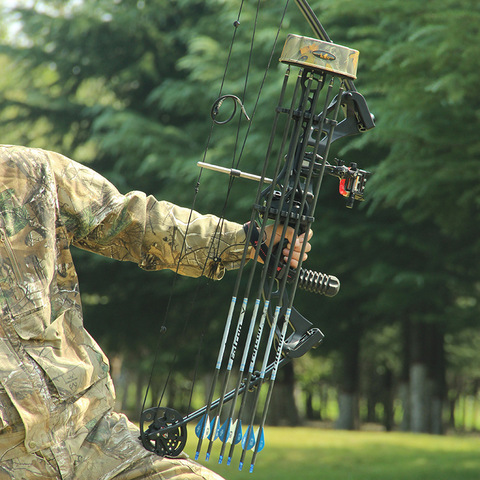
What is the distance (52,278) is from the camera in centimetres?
240

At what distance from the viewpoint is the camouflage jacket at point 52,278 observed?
2256 mm

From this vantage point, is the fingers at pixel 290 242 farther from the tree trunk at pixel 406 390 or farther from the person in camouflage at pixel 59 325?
the tree trunk at pixel 406 390

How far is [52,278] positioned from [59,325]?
0.52 feet

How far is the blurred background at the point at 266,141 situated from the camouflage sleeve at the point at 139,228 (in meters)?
3.70

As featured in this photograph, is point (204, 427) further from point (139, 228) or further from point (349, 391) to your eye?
point (349, 391)

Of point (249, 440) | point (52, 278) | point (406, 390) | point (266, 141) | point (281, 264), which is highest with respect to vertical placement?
point (266, 141)

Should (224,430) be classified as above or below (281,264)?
below

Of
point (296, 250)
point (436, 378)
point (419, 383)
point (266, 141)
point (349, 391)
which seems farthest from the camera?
point (349, 391)

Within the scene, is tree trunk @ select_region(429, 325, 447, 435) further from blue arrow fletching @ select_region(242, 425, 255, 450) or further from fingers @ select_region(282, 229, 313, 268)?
blue arrow fletching @ select_region(242, 425, 255, 450)

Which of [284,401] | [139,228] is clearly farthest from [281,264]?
[284,401]

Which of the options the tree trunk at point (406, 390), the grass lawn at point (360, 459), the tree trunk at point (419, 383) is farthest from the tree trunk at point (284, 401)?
the grass lawn at point (360, 459)

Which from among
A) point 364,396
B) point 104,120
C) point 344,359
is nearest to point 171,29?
point 104,120

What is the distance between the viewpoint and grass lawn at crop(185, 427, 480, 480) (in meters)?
7.66

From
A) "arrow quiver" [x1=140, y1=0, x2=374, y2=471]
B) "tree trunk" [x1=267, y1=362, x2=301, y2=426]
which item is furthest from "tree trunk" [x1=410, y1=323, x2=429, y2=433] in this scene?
"arrow quiver" [x1=140, y1=0, x2=374, y2=471]
